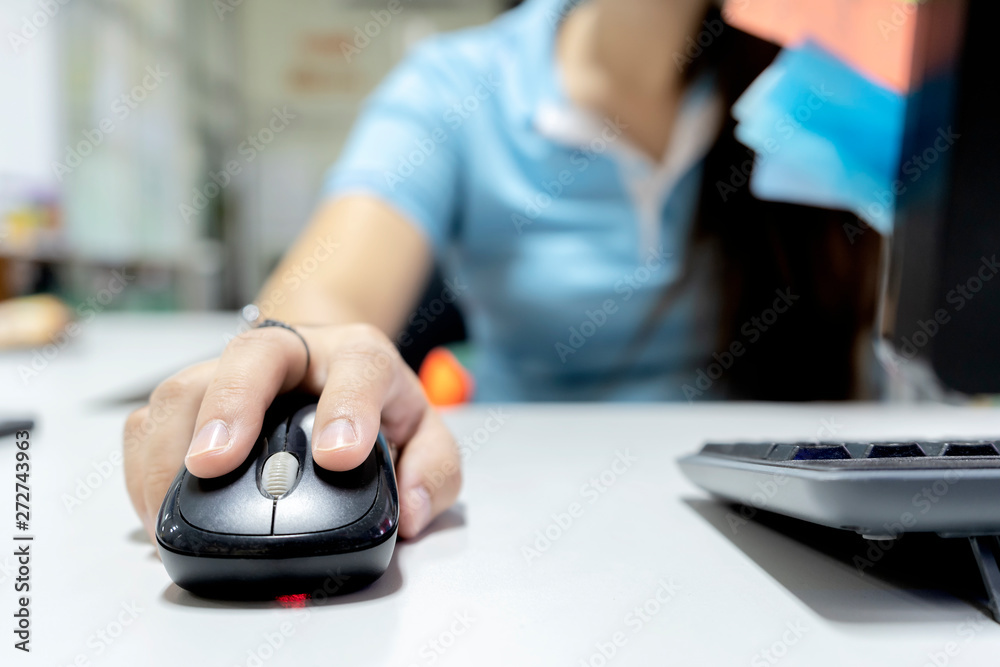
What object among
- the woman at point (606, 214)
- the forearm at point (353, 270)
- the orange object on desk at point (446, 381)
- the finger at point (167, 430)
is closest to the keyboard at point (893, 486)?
the finger at point (167, 430)

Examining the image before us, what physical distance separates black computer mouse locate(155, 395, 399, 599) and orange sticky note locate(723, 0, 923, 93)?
14.3 inches

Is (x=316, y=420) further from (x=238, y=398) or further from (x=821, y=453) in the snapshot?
(x=821, y=453)

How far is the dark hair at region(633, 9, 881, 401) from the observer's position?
3.28ft

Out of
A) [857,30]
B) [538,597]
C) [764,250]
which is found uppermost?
[857,30]

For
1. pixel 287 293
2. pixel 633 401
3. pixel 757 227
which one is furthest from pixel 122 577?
pixel 757 227

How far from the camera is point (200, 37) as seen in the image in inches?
137

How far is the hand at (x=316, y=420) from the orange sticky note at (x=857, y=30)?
316 mm

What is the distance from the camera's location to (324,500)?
0.26 metres

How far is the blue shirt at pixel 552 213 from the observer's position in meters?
0.99

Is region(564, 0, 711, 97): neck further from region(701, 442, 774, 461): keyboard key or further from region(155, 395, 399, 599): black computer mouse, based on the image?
region(155, 395, 399, 599): black computer mouse

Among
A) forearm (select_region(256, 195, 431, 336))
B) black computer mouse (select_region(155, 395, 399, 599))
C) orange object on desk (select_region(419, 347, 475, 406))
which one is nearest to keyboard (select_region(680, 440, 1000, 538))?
black computer mouse (select_region(155, 395, 399, 599))

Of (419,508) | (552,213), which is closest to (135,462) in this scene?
(419,508)

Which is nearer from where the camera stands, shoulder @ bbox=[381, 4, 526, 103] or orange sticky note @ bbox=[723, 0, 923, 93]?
orange sticky note @ bbox=[723, 0, 923, 93]

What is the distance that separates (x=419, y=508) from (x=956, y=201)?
32cm
